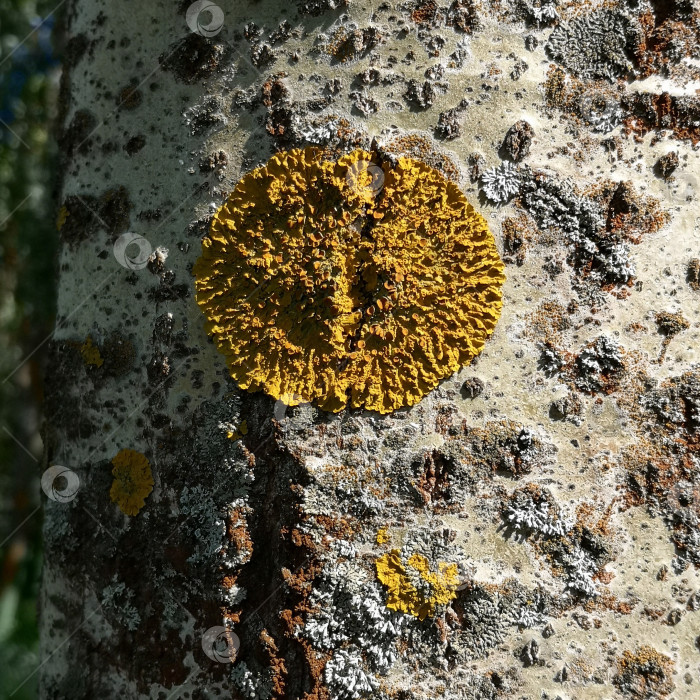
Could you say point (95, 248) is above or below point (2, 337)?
above

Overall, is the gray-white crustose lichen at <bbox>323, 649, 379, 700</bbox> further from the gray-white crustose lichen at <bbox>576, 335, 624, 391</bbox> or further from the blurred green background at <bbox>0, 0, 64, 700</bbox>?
the blurred green background at <bbox>0, 0, 64, 700</bbox>

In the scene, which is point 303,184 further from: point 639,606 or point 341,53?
point 639,606

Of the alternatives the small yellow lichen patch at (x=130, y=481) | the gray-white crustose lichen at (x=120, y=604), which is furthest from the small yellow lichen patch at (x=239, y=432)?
the gray-white crustose lichen at (x=120, y=604)

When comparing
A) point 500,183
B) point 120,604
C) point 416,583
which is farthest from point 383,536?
point 500,183

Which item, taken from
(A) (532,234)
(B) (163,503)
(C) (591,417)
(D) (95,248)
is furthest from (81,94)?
(C) (591,417)

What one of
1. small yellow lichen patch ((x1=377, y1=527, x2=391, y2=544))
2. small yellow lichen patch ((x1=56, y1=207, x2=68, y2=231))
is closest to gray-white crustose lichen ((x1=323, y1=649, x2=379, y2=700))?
small yellow lichen patch ((x1=377, y1=527, x2=391, y2=544))
